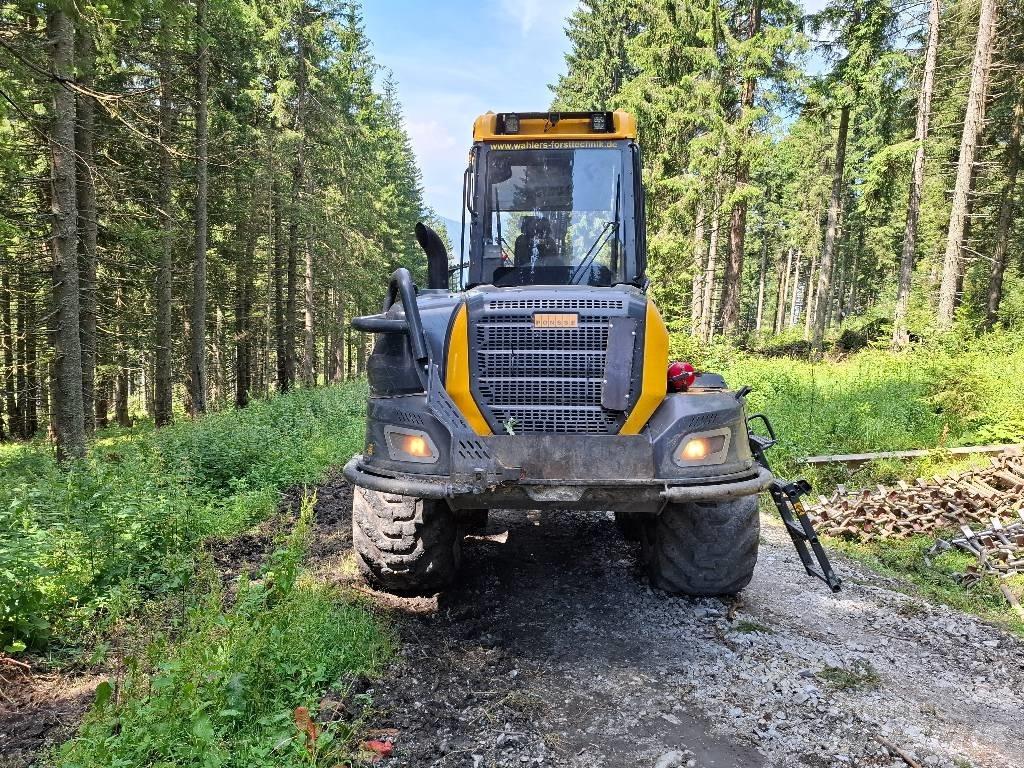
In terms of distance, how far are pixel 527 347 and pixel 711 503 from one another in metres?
1.53

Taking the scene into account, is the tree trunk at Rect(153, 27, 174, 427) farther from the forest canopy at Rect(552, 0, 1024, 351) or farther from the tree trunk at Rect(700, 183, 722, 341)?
the tree trunk at Rect(700, 183, 722, 341)

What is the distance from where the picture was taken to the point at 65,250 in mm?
8320

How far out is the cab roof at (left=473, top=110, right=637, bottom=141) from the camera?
16.7 feet

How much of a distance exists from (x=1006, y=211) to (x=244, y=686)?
24.7 meters

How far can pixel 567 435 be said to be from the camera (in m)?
3.44

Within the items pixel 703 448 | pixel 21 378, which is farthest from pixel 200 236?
pixel 703 448

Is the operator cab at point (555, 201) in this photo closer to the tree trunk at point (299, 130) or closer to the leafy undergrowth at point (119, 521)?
the leafy undergrowth at point (119, 521)

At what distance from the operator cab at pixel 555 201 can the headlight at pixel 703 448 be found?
Answer: 195 cm

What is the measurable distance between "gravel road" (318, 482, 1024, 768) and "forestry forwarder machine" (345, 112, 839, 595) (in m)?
0.38

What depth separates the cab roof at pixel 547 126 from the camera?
510 cm

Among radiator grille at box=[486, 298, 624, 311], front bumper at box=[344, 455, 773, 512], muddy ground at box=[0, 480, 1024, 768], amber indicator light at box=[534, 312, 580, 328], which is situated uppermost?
radiator grille at box=[486, 298, 624, 311]

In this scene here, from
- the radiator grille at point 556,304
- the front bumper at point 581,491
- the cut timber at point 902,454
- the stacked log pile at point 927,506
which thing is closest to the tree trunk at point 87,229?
the radiator grille at point 556,304

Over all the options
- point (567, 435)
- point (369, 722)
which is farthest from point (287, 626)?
point (567, 435)

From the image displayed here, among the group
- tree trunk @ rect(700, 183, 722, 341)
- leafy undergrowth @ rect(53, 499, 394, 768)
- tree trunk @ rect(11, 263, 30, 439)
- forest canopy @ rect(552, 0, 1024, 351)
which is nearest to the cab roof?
leafy undergrowth @ rect(53, 499, 394, 768)
